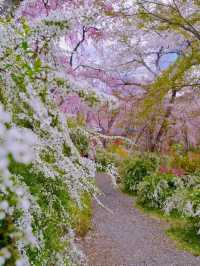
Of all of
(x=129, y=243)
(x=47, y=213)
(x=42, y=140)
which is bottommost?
(x=129, y=243)

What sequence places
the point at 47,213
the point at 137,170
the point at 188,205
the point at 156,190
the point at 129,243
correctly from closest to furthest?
the point at 47,213
the point at 129,243
the point at 188,205
the point at 156,190
the point at 137,170

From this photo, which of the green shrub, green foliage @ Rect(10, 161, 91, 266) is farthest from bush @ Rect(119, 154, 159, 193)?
green foliage @ Rect(10, 161, 91, 266)

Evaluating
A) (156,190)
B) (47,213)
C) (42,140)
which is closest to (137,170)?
(156,190)

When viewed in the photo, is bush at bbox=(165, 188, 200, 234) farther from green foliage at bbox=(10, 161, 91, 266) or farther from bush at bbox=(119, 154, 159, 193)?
green foliage at bbox=(10, 161, 91, 266)

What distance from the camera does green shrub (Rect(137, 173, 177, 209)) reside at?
963 centimetres

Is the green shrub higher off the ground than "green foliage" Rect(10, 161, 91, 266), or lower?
higher

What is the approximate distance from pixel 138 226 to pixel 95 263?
245 centimetres

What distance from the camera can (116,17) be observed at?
803 cm

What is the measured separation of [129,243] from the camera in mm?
6586

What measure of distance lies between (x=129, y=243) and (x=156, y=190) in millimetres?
3174

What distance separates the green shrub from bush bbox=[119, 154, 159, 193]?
1.29 meters

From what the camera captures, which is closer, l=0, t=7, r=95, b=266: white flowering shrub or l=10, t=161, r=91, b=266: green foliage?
l=0, t=7, r=95, b=266: white flowering shrub

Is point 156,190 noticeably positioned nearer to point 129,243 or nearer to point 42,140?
point 129,243

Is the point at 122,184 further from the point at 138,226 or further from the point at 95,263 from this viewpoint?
the point at 95,263
